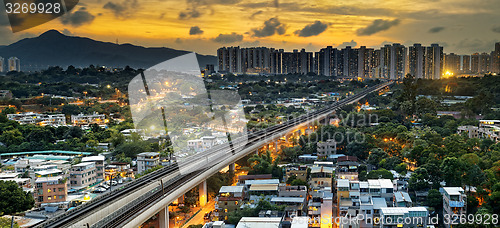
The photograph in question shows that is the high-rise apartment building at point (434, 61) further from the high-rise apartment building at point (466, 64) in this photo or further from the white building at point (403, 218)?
the white building at point (403, 218)

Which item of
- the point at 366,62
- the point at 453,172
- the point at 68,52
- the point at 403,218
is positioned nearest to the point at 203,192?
the point at 403,218

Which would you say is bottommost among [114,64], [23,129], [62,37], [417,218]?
[417,218]

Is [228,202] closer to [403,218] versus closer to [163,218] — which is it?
[163,218]

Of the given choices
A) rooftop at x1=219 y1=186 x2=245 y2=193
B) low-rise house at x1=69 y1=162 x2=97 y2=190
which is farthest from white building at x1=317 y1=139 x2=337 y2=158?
low-rise house at x1=69 y1=162 x2=97 y2=190

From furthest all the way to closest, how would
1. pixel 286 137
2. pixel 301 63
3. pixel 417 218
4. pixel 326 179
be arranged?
pixel 301 63
pixel 286 137
pixel 326 179
pixel 417 218

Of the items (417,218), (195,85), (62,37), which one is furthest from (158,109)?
(62,37)

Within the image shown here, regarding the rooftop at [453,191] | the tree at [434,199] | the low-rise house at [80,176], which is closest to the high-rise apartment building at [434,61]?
the tree at [434,199]

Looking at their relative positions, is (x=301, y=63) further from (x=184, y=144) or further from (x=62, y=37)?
(x=184, y=144)
